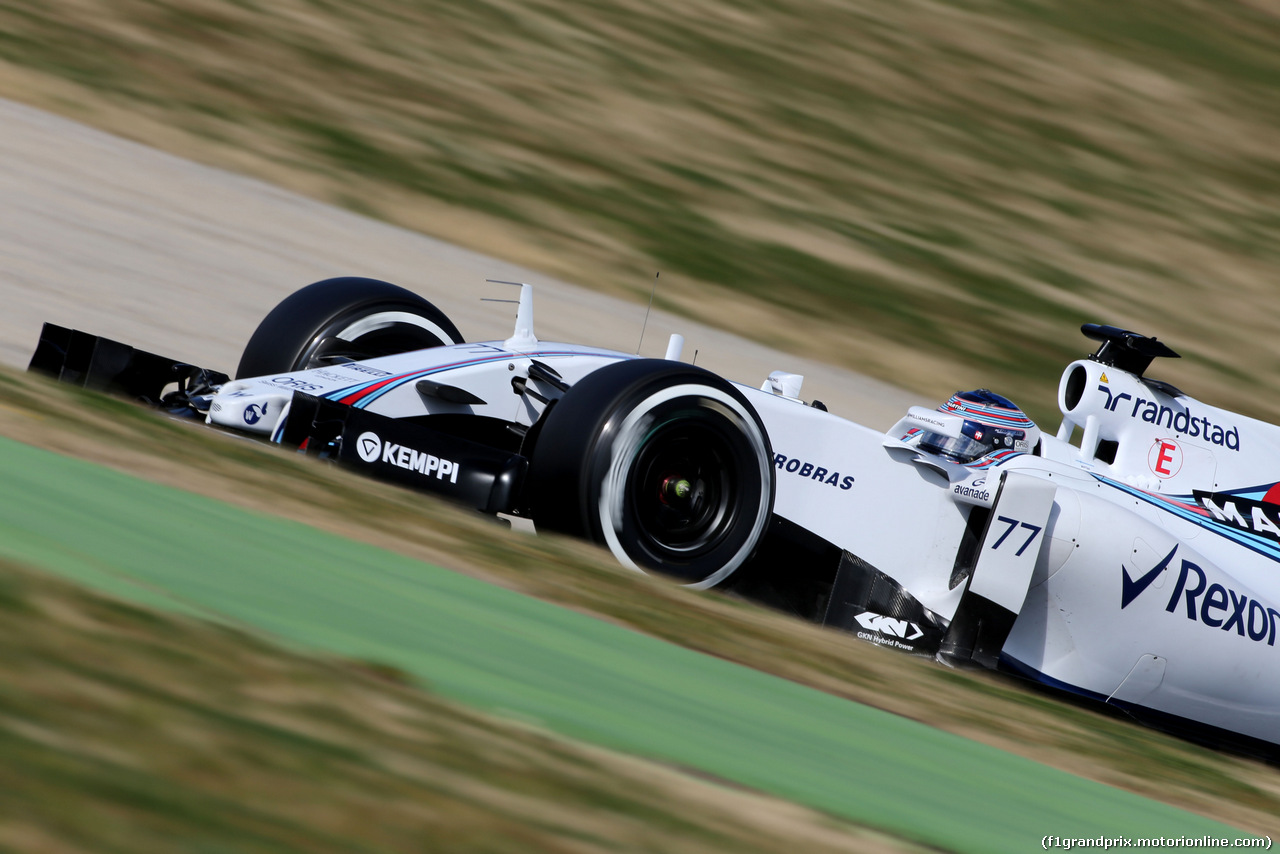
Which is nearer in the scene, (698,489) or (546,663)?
(546,663)

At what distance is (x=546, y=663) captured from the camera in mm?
3275

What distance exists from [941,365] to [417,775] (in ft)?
30.0

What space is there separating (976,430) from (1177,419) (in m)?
1.00

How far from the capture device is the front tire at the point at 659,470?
4605 millimetres

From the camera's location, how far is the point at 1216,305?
1321 cm

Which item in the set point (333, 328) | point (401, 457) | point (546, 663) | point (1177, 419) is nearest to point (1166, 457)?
point (1177, 419)

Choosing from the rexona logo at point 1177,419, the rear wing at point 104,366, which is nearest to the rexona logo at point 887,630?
the rexona logo at point 1177,419

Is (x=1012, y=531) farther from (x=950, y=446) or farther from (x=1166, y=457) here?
(x=1166, y=457)

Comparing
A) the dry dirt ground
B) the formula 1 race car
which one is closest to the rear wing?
the formula 1 race car

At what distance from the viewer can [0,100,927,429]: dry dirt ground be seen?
7.63 m

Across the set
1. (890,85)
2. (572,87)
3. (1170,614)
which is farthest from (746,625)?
(890,85)

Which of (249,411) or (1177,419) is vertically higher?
(1177,419)

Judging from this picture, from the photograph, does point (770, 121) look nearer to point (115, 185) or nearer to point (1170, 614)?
point (115, 185)

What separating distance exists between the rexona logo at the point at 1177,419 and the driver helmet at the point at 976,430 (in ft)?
1.31
